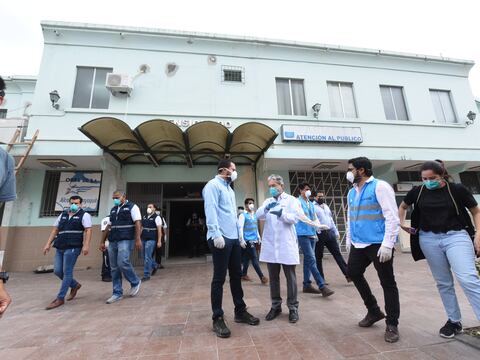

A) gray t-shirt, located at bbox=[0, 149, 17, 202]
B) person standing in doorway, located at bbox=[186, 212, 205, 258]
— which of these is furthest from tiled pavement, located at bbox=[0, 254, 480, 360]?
person standing in doorway, located at bbox=[186, 212, 205, 258]

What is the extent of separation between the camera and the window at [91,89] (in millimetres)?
8734

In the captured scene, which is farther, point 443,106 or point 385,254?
point 443,106

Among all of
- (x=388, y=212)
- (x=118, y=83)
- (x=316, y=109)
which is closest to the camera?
(x=388, y=212)

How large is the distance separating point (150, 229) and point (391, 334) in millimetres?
5650

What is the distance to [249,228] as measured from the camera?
5.77m

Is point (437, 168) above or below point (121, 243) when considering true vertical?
above

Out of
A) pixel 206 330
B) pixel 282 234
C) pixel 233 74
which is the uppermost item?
pixel 233 74

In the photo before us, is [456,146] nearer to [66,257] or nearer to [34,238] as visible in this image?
[66,257]

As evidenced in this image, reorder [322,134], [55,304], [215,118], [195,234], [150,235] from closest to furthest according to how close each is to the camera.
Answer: [55,304] < [150,235] < [215,118] < [322,134] < [195,234]

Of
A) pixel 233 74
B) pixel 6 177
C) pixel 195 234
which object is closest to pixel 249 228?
pixel 6 177

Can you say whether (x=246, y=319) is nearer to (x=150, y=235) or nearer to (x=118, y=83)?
(x=150, y=235)

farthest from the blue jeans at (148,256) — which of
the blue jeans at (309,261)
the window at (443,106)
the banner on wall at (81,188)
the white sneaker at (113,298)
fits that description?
the window at (443,106)

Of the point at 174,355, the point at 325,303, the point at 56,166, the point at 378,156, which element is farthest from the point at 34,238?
the point at 378,156

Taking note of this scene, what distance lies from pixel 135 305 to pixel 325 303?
304 cm
